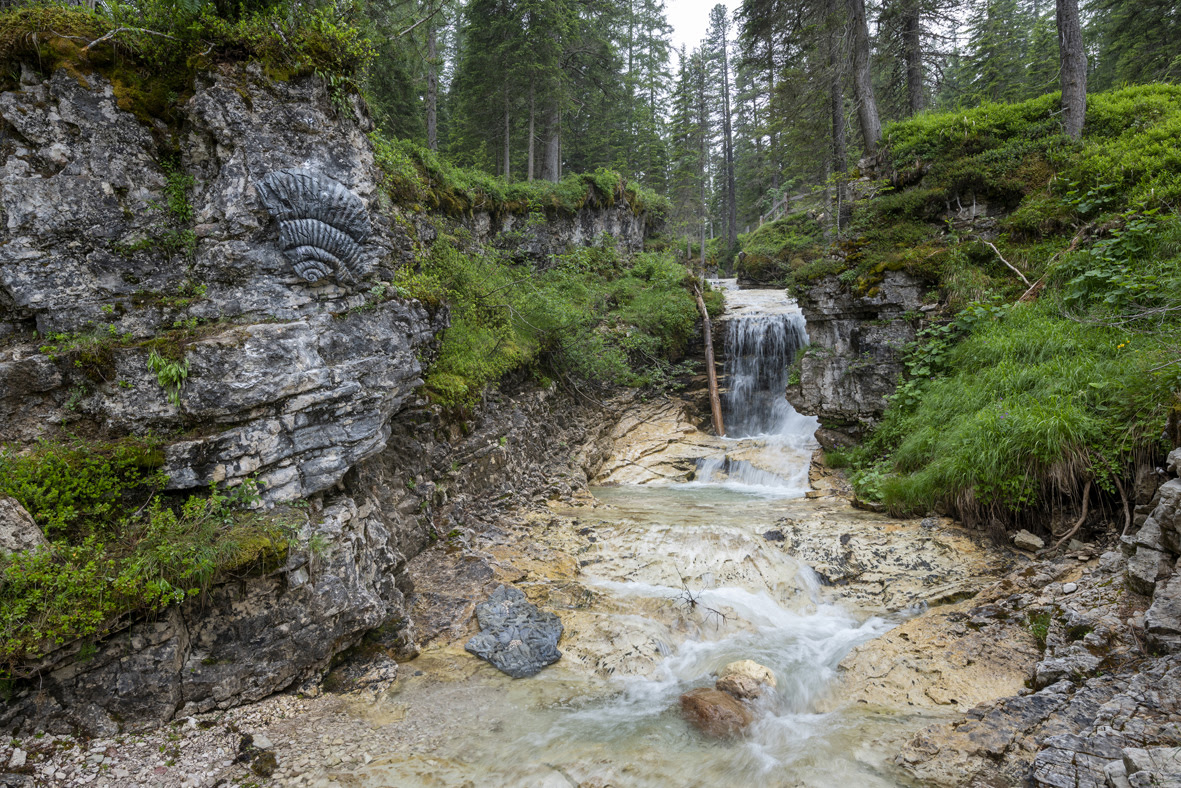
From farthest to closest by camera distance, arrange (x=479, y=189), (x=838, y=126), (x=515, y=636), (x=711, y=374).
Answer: (x=711, y=374) → (x=838, y=126) → (x=479, y=189) → (x=515, y=636)

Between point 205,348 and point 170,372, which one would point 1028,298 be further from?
point 170,372

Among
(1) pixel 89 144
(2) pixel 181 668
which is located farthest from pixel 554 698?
(1) pixel 89 144

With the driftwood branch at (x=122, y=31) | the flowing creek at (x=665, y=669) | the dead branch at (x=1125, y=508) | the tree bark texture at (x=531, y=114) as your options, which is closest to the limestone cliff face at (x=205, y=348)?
the driftwood branch at (x=122, y=31)

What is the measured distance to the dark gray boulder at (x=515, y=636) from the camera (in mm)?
4617

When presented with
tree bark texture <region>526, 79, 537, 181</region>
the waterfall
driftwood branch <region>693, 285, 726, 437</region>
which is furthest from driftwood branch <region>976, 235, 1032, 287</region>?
tree bark texture <region>526, 79, 537, 181</region>

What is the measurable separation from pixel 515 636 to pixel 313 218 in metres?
4.54

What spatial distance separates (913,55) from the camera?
41.6ft

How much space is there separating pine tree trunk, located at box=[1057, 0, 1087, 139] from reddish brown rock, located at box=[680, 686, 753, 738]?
11.1 meters

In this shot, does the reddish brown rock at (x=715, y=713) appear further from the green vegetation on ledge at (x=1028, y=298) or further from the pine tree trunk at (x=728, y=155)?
the pine tree trunk at (x=728, y=155)

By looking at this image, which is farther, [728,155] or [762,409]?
[728,155]

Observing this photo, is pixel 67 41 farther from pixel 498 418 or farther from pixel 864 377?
pixel 864 377

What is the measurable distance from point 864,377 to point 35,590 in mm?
10479

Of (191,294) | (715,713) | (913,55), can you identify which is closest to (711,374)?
(913,55)

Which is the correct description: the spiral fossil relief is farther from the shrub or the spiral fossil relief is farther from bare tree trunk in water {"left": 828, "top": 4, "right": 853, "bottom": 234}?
bare tree trunk in water {"left": 828, "top": 4, "right": 853, "bottom": 234}
